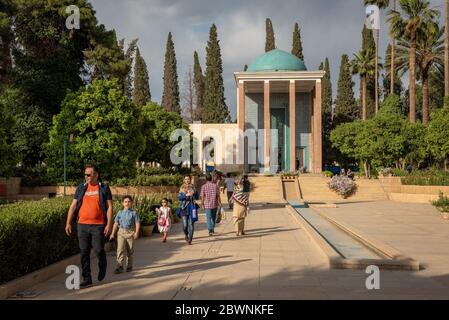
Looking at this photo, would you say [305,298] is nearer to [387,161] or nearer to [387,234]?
[387,234]

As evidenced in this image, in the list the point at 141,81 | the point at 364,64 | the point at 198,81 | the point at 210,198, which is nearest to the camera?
the point at 210,198

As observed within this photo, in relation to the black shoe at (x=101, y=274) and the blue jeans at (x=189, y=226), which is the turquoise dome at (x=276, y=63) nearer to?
the blue jeans at (x=189, y=226)

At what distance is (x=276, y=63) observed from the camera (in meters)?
46.4

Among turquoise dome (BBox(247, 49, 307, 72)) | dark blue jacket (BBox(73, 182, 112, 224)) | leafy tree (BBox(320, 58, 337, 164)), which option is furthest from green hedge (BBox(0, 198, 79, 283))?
leafy tree (BBox(320, 58, 337, 164))

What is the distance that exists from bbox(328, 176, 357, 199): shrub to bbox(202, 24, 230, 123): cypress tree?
86.6 ft

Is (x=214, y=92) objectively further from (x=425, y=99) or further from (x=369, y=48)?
(x=425, y=99)

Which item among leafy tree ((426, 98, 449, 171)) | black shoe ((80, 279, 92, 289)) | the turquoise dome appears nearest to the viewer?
black shoe ((80, 279, 92, 289))

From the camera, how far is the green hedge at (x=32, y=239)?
6801 mm

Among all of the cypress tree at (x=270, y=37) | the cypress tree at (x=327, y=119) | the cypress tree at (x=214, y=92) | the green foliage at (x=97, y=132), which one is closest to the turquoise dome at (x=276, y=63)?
the cypress tree at (x=214, y=92)

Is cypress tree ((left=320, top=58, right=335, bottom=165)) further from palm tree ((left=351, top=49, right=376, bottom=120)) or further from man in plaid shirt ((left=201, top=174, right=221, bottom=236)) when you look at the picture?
man in plaid shirt ((left=201, top=174, right=221, bottom=236))

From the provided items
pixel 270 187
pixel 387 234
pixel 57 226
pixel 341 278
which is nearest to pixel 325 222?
pixel 387 234

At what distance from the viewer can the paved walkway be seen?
647 cm

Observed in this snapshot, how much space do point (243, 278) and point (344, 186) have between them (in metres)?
25.2

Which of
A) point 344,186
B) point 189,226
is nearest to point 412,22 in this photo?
point 344,186
